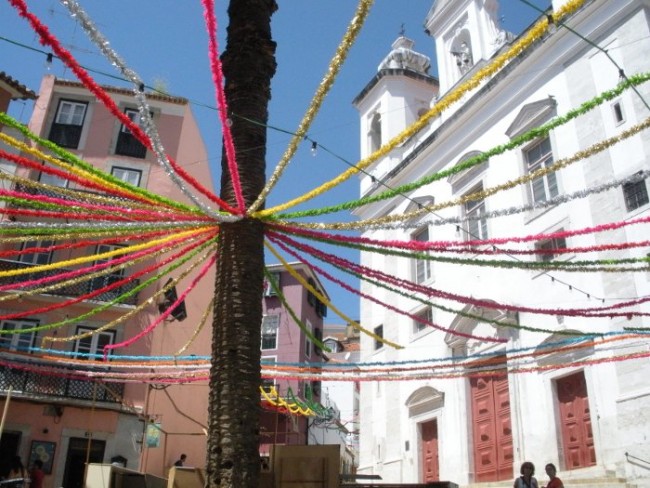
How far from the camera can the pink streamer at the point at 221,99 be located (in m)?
4.97

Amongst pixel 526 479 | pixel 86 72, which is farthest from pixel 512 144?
pixel 526 479

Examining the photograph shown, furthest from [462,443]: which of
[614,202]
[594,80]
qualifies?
[594,80]

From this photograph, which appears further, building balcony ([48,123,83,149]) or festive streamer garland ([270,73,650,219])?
building balcony ([48,123,83,149])

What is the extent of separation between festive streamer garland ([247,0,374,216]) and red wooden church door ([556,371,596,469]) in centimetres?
888

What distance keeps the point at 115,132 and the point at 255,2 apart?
61.6 ft

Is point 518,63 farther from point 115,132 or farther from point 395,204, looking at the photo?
point 115,132

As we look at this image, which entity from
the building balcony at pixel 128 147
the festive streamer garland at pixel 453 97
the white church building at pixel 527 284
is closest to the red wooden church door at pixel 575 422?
the white church building at pixel 527 284

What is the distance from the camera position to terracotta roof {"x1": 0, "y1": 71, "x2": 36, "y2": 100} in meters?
20.5

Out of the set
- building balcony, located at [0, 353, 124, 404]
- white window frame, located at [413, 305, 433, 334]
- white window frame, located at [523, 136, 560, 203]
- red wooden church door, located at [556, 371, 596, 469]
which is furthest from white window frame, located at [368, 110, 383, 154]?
red wooden church door, located at [556, 371, 596, 469]

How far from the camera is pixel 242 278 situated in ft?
17.6

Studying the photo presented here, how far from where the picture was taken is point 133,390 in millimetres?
20016

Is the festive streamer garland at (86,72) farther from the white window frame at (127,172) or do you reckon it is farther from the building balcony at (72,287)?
the white window frame at (127,172)

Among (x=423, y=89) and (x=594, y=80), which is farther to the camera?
(x=423, y=89)

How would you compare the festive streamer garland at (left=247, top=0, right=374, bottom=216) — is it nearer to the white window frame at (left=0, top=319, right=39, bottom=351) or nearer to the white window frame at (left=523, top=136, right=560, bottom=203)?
the white window frame at (left=523, top=136, right=560, bottom=203)
